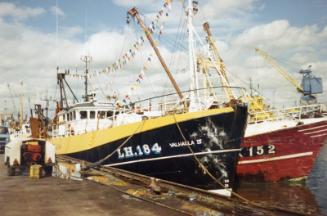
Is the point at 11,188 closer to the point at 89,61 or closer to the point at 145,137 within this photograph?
the point at 145,137

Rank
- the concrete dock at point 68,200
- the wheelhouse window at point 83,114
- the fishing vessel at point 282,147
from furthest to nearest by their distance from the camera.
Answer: the wheelhouse window at point 83,114, the fishing vessel at point 282,147, the concrete dock at point 68,200

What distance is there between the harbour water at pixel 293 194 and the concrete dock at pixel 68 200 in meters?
8.08

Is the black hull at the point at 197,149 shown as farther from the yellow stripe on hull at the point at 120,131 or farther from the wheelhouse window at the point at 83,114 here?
the wheelhouse window at the point at 83,114

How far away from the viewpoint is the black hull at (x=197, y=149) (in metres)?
14.1

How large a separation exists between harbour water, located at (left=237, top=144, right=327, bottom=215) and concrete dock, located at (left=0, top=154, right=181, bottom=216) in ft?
26.5

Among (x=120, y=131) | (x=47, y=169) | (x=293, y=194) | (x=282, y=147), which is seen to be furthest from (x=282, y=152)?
(x=47, y=169)

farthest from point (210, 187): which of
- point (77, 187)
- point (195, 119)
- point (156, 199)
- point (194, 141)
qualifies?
point (77, 187)

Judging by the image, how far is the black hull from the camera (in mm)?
14148

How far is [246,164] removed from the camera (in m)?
20.8

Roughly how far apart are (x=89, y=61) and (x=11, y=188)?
60.2 feet

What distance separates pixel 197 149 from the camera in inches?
562

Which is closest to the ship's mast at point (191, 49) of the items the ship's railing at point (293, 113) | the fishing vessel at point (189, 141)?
the fishing vessel at point (189, 141)

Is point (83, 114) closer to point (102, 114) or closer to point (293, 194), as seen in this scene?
point (102, 114)

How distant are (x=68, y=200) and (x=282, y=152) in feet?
45.3
